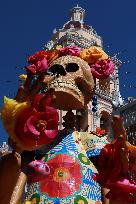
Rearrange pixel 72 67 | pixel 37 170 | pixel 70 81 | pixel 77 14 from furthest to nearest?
pixel 77 14
pixel 72 67
pixel 70 81
pixel 37 170

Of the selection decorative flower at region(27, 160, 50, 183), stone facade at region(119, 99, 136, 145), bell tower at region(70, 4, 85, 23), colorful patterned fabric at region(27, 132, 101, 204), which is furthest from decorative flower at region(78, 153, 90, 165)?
bell tower at region(70, 4, 85, 23)

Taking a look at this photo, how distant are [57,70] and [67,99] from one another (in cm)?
36

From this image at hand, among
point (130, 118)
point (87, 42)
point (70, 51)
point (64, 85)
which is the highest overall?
point (87, 42)

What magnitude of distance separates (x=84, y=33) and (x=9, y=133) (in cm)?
2442

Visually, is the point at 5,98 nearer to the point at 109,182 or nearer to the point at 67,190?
the point at 109,182

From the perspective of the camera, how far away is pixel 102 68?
14.9 feet

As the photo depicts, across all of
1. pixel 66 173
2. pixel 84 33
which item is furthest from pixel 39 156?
pixel 84 33

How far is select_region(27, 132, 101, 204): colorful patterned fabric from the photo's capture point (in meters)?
3.80

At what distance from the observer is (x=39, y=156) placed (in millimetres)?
4215

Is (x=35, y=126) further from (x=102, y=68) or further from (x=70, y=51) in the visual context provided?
(x=70, y=51)

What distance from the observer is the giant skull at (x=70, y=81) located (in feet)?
13.6

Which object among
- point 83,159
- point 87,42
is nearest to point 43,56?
point 83,159

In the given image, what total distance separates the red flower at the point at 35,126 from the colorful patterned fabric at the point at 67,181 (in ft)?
3.38

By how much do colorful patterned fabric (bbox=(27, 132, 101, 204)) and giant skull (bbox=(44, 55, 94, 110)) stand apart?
41 centimetres
